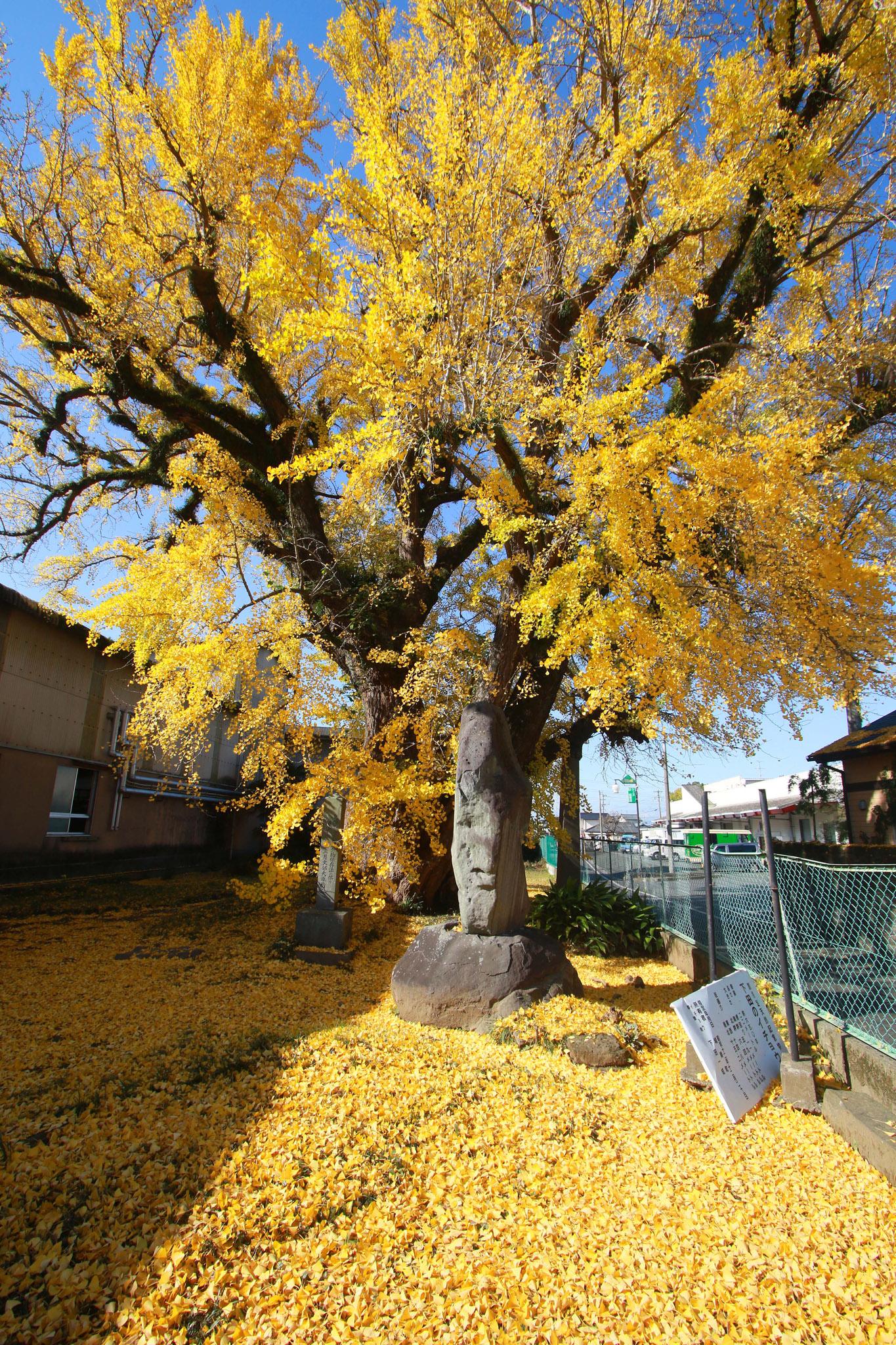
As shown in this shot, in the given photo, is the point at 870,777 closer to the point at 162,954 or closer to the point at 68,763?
the point at 162,954

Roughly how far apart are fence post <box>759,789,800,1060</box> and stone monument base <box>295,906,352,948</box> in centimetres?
480

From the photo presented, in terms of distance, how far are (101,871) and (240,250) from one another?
33.9 feet

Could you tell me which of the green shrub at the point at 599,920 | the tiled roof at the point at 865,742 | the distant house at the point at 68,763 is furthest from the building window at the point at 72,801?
the tiled roof at the point at 865,742

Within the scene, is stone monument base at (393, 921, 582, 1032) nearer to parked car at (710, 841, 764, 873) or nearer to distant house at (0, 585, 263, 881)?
parked car at (710, 841, 764, 873)

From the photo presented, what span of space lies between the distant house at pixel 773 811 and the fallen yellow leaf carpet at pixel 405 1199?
9177mm

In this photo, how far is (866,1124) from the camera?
10.0 ft

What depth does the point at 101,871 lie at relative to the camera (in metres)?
11.8

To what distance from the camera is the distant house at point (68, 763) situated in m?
9.68

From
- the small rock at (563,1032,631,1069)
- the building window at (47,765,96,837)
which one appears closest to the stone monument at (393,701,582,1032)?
the small rock at (563,1032,631,1069)

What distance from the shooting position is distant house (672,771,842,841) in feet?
42.1

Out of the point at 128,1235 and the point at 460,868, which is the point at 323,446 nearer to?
the point at 460,868

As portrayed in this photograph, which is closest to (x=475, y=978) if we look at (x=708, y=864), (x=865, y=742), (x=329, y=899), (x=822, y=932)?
(x=708, y=864)

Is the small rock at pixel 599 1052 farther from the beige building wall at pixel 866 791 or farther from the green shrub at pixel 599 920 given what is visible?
the beige building wall at pixel 866 791

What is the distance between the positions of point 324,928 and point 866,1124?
5542 mm
